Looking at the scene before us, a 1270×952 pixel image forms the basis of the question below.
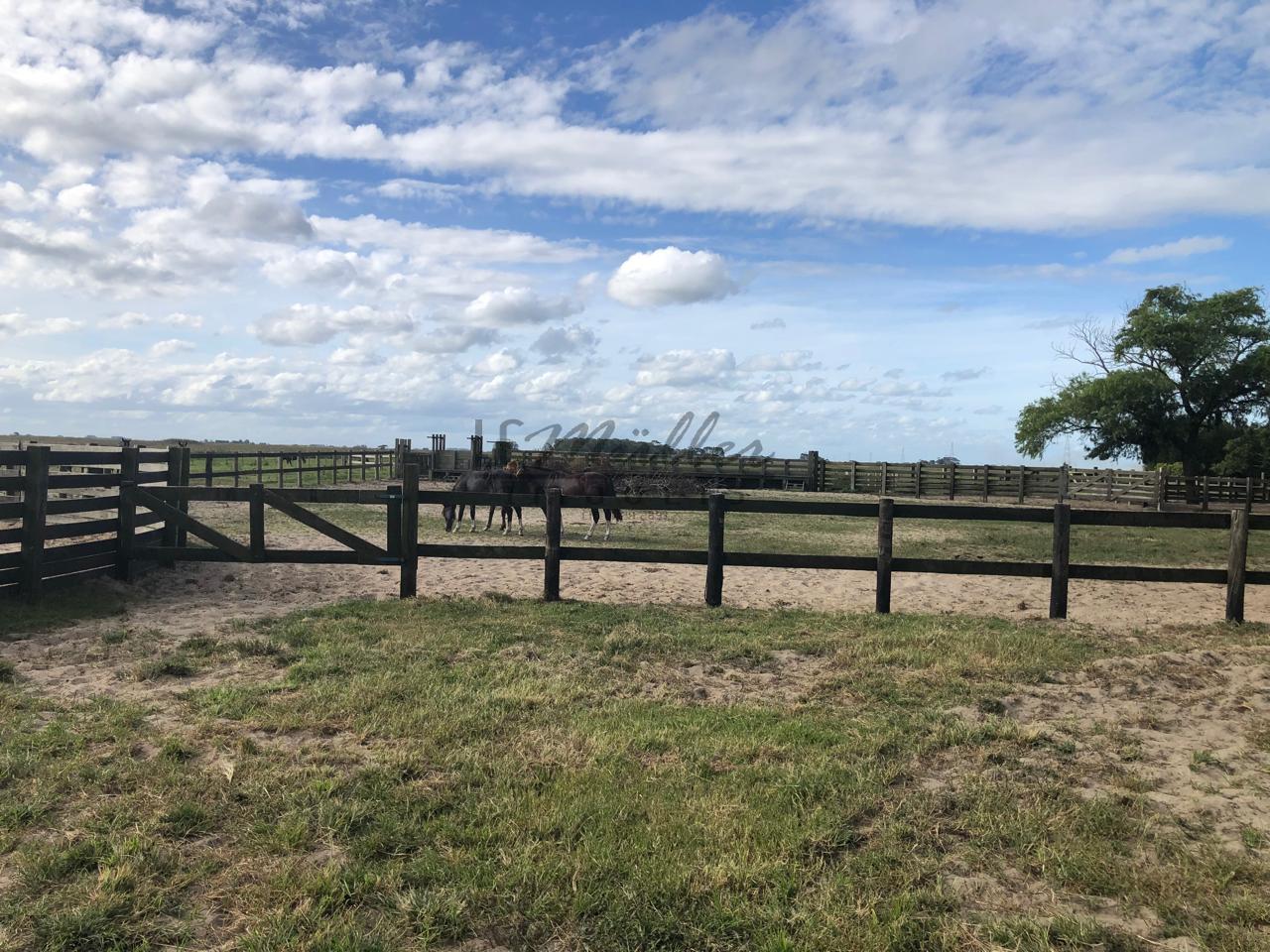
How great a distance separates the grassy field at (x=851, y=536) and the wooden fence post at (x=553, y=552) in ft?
16.9

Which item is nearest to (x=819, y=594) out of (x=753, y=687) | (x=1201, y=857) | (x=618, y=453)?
(x=753, y=687)

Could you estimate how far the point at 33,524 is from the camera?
26.7 feet

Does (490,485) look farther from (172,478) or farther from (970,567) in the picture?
(970,567)

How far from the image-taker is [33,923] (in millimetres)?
2797

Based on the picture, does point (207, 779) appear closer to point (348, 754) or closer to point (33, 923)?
point (348, 754)

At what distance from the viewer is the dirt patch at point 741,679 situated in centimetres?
549

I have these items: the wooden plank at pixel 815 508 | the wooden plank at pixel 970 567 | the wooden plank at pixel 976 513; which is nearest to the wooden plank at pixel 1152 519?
the wooden plank at pixel 976 513

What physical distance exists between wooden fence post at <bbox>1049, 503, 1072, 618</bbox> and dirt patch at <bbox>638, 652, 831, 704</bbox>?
126 inches

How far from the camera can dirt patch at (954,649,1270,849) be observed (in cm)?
395

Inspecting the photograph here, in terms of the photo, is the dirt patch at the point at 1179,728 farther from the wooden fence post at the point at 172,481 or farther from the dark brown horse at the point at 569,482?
the dark brown horse at the point at 569,482

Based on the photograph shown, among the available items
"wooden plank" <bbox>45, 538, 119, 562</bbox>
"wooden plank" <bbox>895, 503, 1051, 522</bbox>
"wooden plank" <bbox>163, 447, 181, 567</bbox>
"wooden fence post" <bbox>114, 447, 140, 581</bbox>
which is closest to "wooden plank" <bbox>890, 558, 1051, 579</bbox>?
"wooden plank" <bbox>895, 503, 1051, 522</bbox>

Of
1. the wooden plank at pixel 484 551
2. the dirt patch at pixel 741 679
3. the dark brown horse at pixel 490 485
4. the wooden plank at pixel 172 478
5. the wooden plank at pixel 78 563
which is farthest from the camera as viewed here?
the dark brown horse at pixel 490 485

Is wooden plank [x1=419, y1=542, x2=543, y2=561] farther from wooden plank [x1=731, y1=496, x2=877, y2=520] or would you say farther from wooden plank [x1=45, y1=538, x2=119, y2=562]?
wooden plank [x1=45, y1=538, x2=119, y2=562]

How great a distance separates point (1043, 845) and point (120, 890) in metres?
3.32
